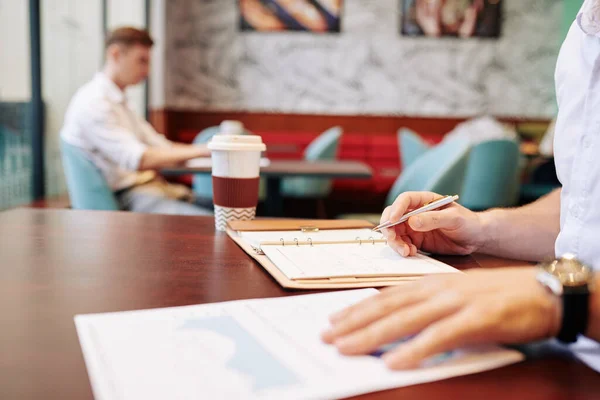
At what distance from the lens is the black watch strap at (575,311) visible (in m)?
0.49

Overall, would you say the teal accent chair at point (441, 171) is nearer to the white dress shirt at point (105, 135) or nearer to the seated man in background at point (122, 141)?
the seated man in background at point (122, 141)

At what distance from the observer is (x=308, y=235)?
983mm

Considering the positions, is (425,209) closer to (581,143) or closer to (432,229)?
(432,229)

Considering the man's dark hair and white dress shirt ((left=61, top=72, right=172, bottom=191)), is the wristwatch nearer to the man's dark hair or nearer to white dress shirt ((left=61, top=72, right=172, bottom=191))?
white dress shirt ((left=61, top=72, right=172, bottom=191))

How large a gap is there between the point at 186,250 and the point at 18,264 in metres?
0.24

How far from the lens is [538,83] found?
5941 mm

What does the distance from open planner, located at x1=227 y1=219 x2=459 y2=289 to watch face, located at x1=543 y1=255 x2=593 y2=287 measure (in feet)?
0.73

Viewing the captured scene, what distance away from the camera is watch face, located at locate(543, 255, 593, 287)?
50 cm

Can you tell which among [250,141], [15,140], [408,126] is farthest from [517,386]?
[408,126]

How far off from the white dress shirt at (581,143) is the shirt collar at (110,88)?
2.39 meters

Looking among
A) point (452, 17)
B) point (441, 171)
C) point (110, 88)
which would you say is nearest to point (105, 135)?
point (110, 88)

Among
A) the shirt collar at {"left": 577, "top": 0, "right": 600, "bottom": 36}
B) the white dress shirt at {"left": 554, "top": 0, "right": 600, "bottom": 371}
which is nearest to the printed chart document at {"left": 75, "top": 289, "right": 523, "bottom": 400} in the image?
the white dress shirt at {"left": 554, "top": 0, "right": 600, "bottom": 371}

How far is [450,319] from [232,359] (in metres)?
0.19

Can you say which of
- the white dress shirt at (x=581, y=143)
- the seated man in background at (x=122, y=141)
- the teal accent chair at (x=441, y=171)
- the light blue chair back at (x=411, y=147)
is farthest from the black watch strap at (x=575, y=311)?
the light blue chair back at (x=411, y=147)
